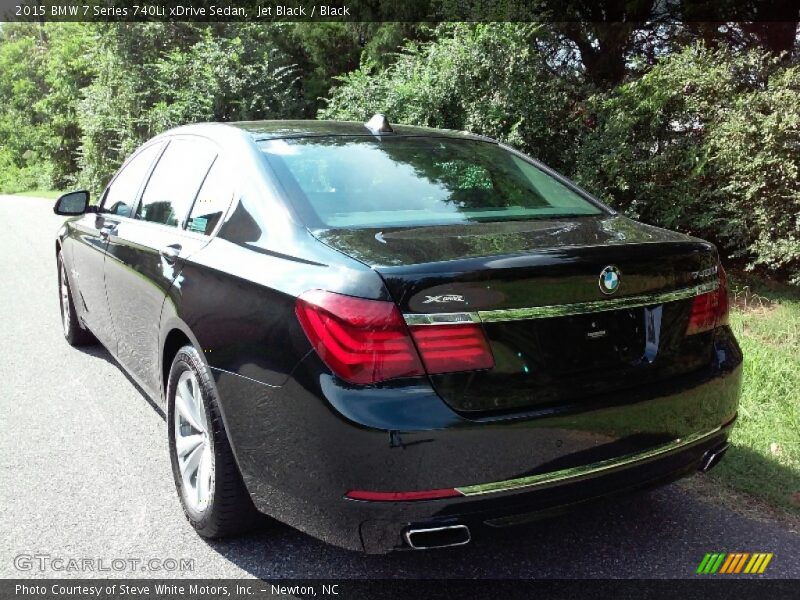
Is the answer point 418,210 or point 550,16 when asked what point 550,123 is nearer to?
point 550,16

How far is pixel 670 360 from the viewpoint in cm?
249

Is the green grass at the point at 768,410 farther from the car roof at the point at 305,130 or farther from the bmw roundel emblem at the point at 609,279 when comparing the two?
the car roof at the point at 305,130

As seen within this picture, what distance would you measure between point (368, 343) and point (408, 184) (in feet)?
3.82

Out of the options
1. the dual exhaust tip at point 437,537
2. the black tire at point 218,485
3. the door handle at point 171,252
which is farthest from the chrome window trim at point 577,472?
the door handle at point 171,252

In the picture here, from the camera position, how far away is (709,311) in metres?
2.64

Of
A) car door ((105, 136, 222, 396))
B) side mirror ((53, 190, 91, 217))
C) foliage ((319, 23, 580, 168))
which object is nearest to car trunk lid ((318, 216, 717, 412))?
car door ((105, 136, 222, 396))

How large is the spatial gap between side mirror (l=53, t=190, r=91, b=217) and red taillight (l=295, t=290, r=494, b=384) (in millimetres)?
3273

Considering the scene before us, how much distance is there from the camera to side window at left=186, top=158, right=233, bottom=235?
3014mm

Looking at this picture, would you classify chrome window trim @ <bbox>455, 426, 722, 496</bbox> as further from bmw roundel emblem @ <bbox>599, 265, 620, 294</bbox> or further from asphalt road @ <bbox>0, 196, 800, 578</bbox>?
bmw roundel emblem @ <bbox>599, 265, 620, 294</bbox>

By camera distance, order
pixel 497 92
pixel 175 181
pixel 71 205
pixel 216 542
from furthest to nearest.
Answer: pixel 497 92
pixel 71 205
pixel 175 181
pixel 216 542

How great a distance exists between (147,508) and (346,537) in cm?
138

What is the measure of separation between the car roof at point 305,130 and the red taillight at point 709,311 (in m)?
1.58

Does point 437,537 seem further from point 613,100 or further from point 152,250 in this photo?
point 613,100

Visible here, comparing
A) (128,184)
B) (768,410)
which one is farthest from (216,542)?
(768,410)
